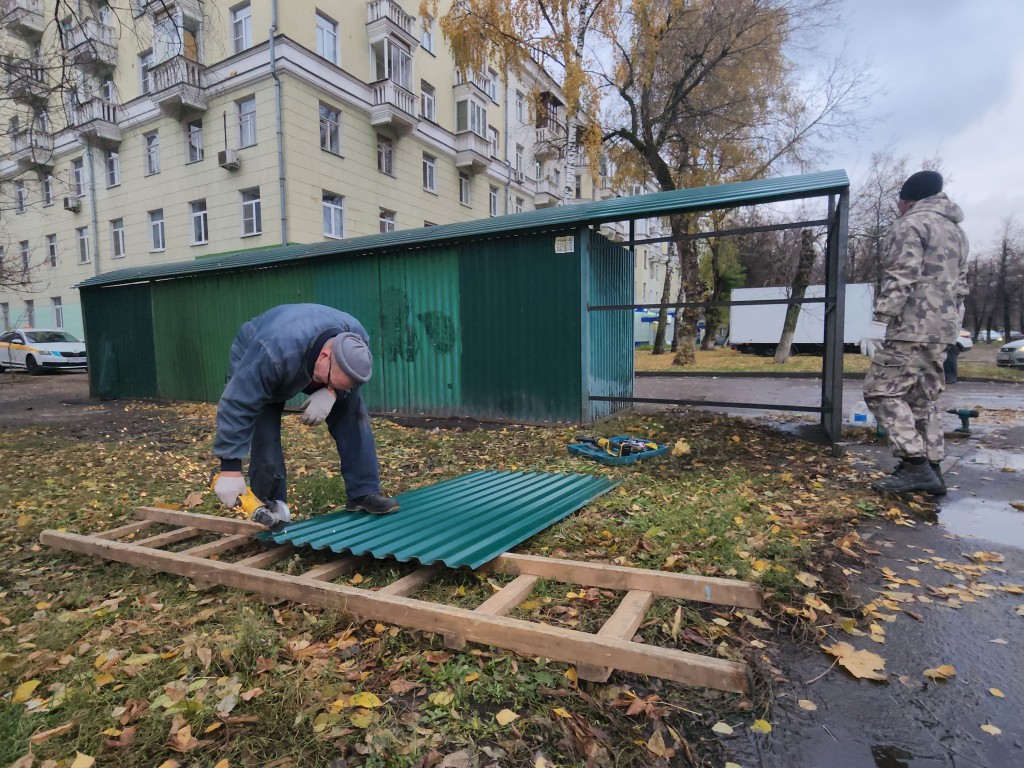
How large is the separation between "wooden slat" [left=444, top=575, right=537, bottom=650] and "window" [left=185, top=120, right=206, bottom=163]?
22.0m

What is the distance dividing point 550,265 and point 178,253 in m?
18.7

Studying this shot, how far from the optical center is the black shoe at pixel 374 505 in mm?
3545

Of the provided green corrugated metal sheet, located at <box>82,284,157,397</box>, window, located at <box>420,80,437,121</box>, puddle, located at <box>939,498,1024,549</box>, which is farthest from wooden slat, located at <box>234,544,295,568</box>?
window, located at <box>420,80,437,121</box>

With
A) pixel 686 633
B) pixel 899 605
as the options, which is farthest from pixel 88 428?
pixel 899 605

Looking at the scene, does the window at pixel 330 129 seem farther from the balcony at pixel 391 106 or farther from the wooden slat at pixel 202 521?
the wooden slat at pixel 202 521

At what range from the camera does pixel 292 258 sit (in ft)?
30.8

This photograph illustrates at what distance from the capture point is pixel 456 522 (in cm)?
334

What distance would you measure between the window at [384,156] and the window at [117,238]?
36.0 feet

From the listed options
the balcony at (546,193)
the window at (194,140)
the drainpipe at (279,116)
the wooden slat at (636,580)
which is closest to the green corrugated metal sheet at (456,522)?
the wooden slat at (636,580)

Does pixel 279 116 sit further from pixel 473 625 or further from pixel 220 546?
pixel 473 625

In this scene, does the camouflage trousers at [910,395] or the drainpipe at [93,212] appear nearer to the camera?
the camouflage trousers at [910,395]

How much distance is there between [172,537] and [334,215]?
18029 millimetres

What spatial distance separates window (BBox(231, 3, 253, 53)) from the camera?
17.9 meters

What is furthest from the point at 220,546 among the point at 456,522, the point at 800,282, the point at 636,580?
the point at 800,282
